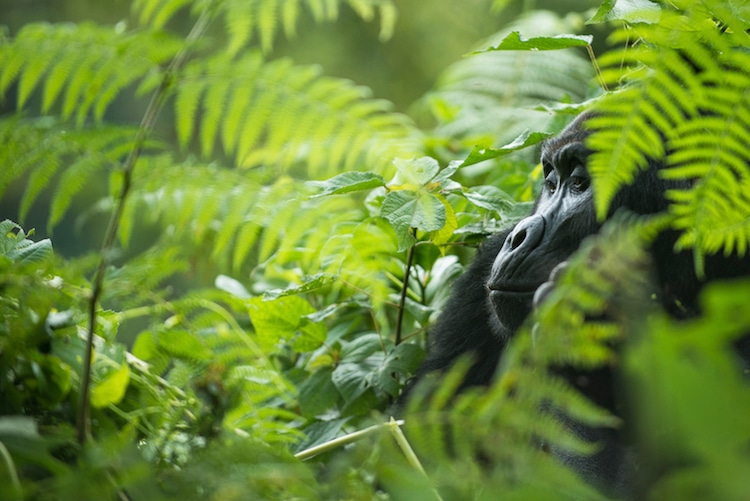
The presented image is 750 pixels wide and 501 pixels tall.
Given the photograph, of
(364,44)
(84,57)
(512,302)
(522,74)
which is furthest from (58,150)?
(364,44)

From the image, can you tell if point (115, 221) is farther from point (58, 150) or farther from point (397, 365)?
point (397, 365)

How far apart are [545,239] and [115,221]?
40.8 inches

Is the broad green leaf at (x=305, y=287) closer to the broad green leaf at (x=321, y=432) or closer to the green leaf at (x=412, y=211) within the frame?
the green leaf at (x=412, y=211)

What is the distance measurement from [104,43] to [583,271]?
770 millimetres

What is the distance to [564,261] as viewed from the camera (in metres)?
1.66

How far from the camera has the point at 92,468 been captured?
77 centimetres

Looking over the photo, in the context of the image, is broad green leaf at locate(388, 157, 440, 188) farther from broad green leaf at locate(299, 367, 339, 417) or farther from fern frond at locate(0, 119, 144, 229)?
fern frond at locate(0, 119, 144, 229)

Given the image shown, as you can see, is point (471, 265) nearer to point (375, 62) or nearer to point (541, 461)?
point (541, 461)

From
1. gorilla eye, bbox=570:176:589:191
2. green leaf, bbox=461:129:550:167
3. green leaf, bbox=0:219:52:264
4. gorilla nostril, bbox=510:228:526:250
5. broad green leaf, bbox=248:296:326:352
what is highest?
green leaf, bbox=0:219:52:264

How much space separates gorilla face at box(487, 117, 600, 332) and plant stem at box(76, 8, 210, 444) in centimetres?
86

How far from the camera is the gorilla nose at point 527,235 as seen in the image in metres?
1.70

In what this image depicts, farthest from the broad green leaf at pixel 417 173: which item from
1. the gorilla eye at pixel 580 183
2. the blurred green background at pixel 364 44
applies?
the blurred green background at pixel 364 44

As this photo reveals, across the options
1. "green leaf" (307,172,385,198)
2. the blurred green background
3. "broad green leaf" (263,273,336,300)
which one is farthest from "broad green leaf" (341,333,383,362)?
the blurred green background

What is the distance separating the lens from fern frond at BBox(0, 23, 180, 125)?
3.51 ft
